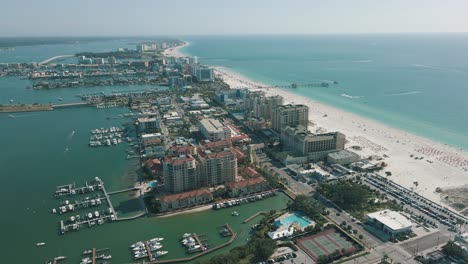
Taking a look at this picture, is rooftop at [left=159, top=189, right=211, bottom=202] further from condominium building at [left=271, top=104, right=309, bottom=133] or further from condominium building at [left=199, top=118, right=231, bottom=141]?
Result: condominium building at [left=271, top=104, right=309, bottom=133]

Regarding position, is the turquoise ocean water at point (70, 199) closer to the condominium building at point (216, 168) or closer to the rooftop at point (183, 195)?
the rooftop at point (183, 195)

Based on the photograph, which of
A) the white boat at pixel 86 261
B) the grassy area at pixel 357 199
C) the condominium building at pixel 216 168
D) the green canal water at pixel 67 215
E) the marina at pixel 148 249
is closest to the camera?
the white boat at pixel 86 261

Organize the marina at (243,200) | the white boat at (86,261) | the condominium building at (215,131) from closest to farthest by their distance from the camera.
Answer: the white boat at (86,261)
the marina at (243,200)
the condominium building at (215,131)

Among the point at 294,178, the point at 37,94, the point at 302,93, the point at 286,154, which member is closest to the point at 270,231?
the point at 294,178

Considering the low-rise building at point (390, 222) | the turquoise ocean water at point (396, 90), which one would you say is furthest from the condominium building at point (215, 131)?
the turquoise ocean water at point (396, 90)

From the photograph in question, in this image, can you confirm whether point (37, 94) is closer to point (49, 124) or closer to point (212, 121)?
point (49, 124)
